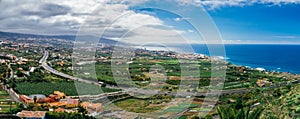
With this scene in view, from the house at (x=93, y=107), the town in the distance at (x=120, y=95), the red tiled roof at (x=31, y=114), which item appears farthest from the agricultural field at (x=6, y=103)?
the house at (x=93, y=107)

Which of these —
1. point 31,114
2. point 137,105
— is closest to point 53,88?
point 137,105

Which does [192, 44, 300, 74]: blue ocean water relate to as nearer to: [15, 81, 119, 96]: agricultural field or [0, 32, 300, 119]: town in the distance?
[0, 32, 300, 119]: town in the distance

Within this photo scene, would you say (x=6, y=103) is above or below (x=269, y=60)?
above

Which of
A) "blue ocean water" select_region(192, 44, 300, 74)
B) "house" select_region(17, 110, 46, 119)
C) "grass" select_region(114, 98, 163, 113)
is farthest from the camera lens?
"blue ocean water" select_region(192, 44, 300, 74)

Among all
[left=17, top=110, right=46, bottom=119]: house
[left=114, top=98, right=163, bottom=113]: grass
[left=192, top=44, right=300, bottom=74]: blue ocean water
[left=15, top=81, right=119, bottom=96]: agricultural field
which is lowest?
[left=192, top=44, right=300, bottom=74]: blue ocean water

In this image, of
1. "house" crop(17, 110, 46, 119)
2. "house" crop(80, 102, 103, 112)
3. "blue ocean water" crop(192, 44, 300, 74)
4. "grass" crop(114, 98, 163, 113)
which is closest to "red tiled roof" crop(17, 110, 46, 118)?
"house" crop(17, 110, 46, 119)

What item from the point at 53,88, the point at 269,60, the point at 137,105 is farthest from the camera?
the point at 269,60

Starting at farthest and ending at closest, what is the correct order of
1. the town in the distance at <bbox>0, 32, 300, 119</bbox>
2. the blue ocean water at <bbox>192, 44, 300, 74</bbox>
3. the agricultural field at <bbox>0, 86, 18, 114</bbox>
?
the blue ocean water at <bbox>192, 44, 300, 74</bbox> → the agricultural field at <bbox>0, 86, 18, 114</bbox> → the town in the distance at <bbox>0, 32, 300, 119</bbox>

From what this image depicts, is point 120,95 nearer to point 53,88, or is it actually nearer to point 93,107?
point 93,107

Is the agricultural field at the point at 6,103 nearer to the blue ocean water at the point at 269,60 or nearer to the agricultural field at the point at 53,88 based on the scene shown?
the agricultural field at the point at 53,88

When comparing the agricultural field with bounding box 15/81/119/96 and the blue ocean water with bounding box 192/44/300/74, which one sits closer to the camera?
the agricultural field with bounding box 15/81/119/96

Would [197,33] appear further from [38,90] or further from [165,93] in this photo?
[38,90]
